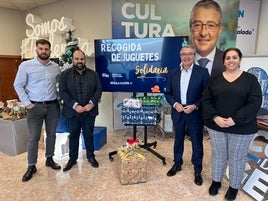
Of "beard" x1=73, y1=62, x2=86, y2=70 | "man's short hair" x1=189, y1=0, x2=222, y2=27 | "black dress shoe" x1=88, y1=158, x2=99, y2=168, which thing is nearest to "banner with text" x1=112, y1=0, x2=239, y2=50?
"man's short hair" x1=189, y1=0, x2=222, y2=27

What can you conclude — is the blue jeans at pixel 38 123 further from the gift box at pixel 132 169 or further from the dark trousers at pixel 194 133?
the dark trousers at pixel 194 133

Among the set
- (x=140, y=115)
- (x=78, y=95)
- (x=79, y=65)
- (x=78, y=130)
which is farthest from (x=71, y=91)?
(x=140, y=115)

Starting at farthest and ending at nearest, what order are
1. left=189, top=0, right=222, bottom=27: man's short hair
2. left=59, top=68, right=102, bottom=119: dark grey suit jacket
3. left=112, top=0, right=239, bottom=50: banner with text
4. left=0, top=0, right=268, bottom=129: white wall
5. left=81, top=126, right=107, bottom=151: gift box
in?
left=0, top=0, right=268, bottom=129: white wall < left=112, top=0, right=239, bottom=50: banner with text < left=189, top=0, right=222, bottom=27: man's short hair < left=81, top=126, right=107, bottom=151: gift box < left=59, top=68, right=102, bottom=119: dark grey suit jacket

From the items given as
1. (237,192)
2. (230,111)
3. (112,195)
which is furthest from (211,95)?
(112,195)

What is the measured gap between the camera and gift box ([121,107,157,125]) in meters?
2.74

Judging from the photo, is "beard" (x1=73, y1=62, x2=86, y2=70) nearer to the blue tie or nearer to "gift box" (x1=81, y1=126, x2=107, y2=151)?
"gift box" (x1=81, y1=126, x2=107, y2=151)

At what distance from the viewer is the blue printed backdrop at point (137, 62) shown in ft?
9.33

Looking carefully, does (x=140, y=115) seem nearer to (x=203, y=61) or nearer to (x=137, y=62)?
(x=137, y=62)

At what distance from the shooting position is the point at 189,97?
7.19 ft

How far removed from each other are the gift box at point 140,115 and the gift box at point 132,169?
57cm

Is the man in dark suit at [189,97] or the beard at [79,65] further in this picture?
the beard at [79,65]

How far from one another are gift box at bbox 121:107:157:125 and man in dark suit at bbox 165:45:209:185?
1.46ft

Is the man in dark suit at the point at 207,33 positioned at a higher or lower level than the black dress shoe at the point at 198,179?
higher

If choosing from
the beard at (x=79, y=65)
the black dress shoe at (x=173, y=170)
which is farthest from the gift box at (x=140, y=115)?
the beard at (x=79, y=65)
